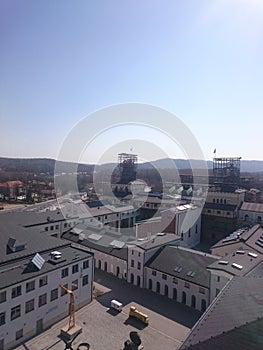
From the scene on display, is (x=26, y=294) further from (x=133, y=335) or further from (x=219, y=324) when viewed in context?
(x=219, y=324)

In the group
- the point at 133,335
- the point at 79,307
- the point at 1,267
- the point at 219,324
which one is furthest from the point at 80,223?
the point at 219,324

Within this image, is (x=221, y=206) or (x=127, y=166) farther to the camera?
(x=127, y=166)

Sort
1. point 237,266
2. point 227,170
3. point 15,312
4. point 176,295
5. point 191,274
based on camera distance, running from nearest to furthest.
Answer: point 15,312 < point 237,266 < point 191,274 < point 176,295 < point 227,170

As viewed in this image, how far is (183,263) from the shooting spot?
19625 millimetres

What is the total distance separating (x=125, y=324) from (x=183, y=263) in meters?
6.07

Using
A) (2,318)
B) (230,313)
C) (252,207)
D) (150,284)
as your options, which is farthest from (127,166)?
(230,313)

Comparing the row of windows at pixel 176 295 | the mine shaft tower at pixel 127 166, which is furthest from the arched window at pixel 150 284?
the mine shaft tower at pixel 127 166

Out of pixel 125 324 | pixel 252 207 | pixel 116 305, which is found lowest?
pixel 125 324

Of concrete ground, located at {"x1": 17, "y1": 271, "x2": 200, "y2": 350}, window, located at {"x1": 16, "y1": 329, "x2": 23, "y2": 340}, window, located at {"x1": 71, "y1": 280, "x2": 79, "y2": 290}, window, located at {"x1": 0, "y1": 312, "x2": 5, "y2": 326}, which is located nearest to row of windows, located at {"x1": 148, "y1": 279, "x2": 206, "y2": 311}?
concrete ground, located at {"x1": 17, "y1": 271, "x2": 200, "y2": 350}

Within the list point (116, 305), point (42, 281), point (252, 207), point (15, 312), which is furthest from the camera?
point (252, 207)

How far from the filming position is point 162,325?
15.5 meters

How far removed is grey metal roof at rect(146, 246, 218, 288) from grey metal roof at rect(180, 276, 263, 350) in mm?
7048

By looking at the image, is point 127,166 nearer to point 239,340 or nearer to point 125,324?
point 125,324

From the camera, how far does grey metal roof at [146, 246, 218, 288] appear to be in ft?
59.4
